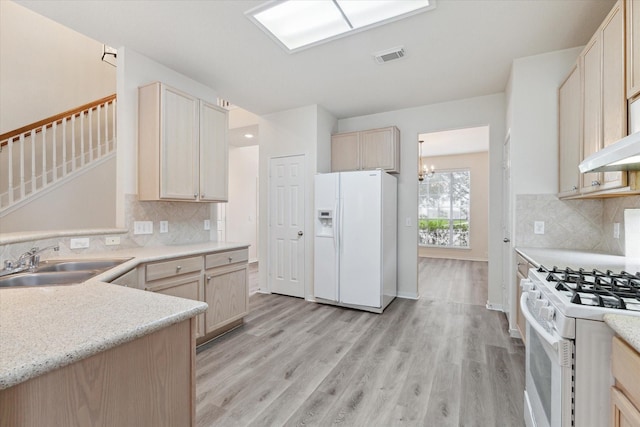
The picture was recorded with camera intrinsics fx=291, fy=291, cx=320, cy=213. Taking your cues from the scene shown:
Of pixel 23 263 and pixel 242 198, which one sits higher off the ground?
pixel 242 198

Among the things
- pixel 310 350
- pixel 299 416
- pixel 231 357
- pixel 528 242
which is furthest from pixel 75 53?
pixel 528 242

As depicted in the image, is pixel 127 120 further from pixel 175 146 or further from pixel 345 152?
pixel 345 152

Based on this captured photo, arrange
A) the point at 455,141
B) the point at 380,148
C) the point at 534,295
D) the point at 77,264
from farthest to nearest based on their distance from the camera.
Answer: the point at 455,141 < the point at 380,148 < the point at 77,264 < the point at 534,295

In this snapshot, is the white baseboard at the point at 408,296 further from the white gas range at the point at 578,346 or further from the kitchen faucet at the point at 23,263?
the kitchen faucet at the point at 23,263

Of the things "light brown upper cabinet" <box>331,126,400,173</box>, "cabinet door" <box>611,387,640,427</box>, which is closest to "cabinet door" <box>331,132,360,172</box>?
"light brown upper cabinet" <box>331,126,400,173</box>

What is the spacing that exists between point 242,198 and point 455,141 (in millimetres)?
4771

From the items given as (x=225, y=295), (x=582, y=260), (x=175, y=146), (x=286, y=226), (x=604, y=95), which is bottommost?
(x=225, y=295)

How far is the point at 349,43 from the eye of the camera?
2574 mm

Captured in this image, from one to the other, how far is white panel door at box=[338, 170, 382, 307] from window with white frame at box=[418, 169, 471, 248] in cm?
490

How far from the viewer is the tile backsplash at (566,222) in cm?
251

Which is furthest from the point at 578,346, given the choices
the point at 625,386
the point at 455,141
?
the point at 455,141

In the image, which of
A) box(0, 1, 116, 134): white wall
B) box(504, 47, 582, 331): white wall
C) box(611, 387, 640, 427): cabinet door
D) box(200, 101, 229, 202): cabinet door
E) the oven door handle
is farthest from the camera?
box(0, 1, 116, 134): white wall

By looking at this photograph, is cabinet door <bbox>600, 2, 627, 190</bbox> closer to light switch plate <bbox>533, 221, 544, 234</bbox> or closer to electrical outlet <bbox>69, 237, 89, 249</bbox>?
light switch plate <bbox>533, 221, 544, 234</bbox>

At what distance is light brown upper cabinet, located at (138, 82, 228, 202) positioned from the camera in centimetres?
261
